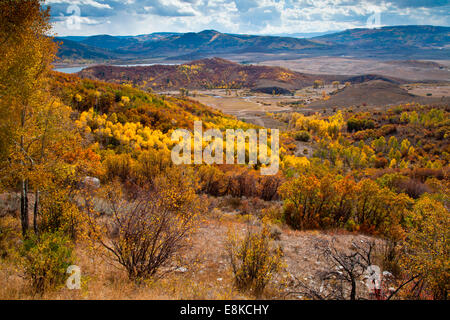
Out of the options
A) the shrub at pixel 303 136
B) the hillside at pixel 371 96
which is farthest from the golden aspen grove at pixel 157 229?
the hillside at pixel 371 96

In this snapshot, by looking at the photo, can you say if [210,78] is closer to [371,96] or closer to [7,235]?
[371,96]

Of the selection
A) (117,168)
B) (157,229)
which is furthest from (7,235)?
(117,168)

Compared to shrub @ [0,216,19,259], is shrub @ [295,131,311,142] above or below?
below

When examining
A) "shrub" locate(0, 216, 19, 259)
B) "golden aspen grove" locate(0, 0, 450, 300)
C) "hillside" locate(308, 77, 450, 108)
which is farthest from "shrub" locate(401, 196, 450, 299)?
"hillside" locate(308, 77, 450, 108)

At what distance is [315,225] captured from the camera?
1213cm

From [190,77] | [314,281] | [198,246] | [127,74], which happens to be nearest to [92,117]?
[198,246]

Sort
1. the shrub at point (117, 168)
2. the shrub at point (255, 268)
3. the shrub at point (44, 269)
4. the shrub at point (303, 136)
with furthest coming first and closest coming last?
1. the shrub at point (303, 136)
2. the shrub at point (117, 168)
3. the shrub at point (255, 268)
4. the shrub at point (44, 269)

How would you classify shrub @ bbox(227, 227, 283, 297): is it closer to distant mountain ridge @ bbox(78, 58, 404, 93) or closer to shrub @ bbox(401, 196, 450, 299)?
shrub @ bbox(401, 196, 450, 299)

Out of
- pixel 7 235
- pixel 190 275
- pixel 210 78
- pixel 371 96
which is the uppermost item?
pixel 210 78

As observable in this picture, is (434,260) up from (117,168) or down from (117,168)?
up

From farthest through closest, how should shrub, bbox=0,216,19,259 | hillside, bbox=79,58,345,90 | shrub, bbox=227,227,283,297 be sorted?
hillside, bbox=79,58,345,90 < shrub, bbox=0,216,19,259 < shrub, bbox=227,227,283,297

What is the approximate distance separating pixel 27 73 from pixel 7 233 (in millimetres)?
4792

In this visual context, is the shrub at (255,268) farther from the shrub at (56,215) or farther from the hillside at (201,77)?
the hillside at (201,77)
